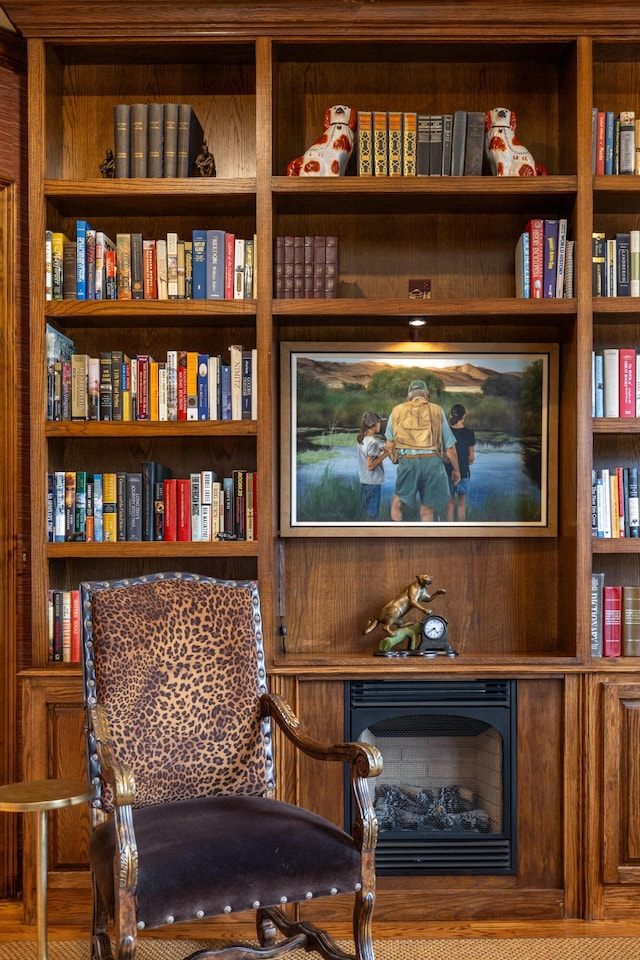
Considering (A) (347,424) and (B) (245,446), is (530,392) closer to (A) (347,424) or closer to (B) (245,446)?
(A) (347,424)

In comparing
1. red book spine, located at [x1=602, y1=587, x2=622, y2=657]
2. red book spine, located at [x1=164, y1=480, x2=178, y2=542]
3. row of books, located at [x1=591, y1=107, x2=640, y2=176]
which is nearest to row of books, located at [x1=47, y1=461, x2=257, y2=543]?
red book spine, located at [x1=164, y1=480, x2=178, y2=542]

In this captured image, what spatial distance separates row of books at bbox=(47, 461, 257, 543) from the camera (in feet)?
10.8

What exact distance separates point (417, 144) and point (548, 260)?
61cm

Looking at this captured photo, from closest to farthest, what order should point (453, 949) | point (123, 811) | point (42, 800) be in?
point (123, 811) < point (42, 800) < point (453, 949)

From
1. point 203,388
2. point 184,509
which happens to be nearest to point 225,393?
point 203,388

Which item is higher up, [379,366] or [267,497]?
[379,366]

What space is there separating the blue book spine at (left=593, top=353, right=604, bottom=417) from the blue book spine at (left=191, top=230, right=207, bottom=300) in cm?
139

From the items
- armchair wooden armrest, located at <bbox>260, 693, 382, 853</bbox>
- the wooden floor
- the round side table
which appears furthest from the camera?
the wooden floor

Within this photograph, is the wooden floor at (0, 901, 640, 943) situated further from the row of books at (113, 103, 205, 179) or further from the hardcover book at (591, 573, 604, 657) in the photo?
the row of books at (113, 103, 205, 179)

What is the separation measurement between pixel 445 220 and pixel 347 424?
85 cm

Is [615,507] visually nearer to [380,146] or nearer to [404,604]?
[404,604]

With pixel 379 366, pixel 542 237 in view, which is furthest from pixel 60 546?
pixel 542 237

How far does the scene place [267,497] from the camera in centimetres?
323

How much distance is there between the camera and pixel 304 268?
10.9 feet
